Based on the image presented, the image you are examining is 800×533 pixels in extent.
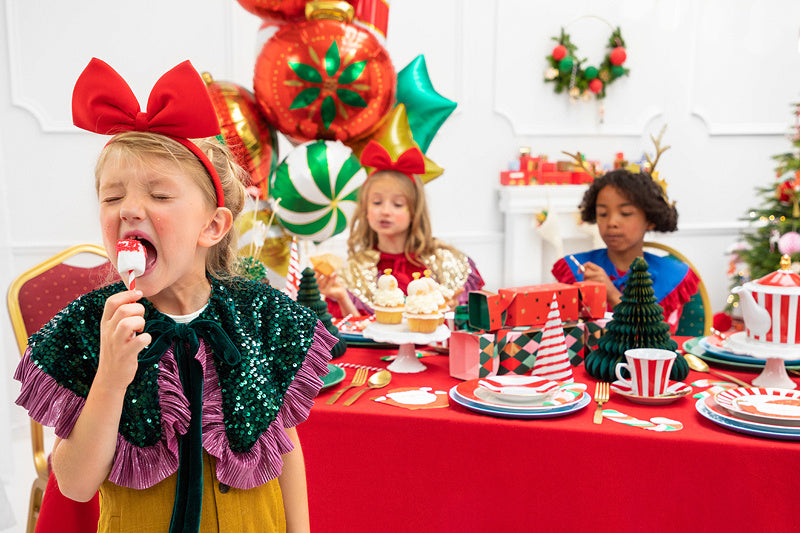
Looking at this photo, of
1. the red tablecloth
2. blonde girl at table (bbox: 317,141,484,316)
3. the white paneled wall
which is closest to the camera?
the red tablecloth

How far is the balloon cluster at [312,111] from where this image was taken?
2.75 meters

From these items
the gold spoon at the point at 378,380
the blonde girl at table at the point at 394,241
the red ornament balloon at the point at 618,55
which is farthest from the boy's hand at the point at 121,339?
the red ornament balloon at the point at 618,55

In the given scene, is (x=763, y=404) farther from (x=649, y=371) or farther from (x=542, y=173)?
(x=542, y=173)

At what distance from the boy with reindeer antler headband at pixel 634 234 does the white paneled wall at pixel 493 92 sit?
1.87 meters

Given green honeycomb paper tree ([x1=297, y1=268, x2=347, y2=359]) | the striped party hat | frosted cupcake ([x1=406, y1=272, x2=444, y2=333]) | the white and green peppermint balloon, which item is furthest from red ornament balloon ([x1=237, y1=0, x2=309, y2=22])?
the striped party hat

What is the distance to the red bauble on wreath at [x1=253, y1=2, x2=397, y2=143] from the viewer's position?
2727 mm

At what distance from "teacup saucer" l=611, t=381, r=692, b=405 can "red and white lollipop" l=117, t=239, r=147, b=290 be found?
108cm

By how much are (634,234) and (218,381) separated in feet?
6.45

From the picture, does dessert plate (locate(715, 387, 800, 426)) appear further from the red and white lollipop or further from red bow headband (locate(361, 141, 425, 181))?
red bow headband (locate(361, 141, 425, 181))

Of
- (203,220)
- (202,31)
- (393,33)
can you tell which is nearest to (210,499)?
(203,220)

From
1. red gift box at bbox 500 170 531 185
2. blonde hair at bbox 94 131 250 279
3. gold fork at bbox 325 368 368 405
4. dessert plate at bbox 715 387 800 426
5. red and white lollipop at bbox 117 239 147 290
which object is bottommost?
gold fork at bbox 325 368 368 405

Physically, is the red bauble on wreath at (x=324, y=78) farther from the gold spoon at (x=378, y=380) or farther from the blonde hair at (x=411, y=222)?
the gold spoon at (x=378, y=380)

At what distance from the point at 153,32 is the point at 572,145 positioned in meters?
2.86

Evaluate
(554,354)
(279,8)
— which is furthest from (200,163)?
(279,8)
